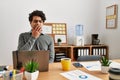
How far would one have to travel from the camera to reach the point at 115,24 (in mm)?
3068

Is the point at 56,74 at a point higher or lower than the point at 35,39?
lower

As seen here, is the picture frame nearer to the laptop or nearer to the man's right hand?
the man's right hand

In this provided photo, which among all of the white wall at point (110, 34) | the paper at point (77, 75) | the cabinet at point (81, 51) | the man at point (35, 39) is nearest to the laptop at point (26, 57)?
the paper at point (77, 75)

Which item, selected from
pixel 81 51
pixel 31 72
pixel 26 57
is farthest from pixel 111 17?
pixel 31 72

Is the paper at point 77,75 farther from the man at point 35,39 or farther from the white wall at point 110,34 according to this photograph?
the white wall at point 110,34

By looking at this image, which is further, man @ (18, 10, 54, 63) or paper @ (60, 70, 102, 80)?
man @ (18, 10, 54, 63)

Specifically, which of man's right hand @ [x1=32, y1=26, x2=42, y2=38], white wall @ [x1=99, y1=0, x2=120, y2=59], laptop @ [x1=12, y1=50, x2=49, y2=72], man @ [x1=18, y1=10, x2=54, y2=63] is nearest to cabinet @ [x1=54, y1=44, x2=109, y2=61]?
white wall @ [x1=99, y1=0, x2=120, y2=59]

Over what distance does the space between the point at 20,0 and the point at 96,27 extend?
1691 mm

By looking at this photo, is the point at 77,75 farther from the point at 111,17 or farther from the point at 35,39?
the point at 111,17

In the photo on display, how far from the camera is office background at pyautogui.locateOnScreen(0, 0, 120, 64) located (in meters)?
3.25

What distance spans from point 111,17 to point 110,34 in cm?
33

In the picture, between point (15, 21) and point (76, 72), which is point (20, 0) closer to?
point (15, 21)

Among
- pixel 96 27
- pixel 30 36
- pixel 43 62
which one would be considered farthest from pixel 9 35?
pixel 43 62

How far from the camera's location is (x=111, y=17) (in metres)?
3.18
